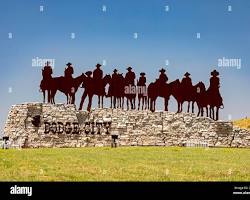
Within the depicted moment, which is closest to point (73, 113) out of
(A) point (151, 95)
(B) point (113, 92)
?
(B) point (113, 92)

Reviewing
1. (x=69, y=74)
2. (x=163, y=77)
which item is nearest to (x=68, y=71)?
(x=69, y=74)

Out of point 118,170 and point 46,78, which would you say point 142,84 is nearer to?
point 46,78

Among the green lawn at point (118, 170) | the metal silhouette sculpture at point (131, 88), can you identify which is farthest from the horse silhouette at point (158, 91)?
the green lawn at point (118, 170)

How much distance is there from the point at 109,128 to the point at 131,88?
274 centimetres

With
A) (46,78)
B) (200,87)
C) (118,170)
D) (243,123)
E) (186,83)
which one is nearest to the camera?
(118,170)

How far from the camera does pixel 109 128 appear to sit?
33531mm

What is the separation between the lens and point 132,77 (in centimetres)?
3381

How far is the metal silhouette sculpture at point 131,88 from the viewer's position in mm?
32594

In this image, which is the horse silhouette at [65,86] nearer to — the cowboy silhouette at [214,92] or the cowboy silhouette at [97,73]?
the cowboy silhouette at [97,73]

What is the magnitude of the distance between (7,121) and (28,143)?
2155 mm

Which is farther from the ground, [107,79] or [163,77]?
[163,77]

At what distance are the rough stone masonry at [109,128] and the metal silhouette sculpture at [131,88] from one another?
0.64m
